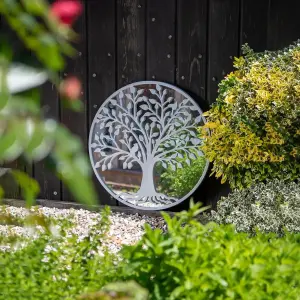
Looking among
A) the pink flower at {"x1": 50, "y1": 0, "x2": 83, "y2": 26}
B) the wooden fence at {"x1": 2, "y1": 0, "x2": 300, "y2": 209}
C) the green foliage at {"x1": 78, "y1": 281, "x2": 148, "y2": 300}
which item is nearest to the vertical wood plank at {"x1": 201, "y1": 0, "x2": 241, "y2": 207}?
the wooden fence at {"x1": 2, "y1": 0, "x2": 300, "y2": 209}

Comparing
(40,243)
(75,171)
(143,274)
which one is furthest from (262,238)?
(75,171)

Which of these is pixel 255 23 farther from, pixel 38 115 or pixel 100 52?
pixel 38 115

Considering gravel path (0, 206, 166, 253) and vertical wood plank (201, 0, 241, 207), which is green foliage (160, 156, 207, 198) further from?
gravel path (0, 206, 166, 253)

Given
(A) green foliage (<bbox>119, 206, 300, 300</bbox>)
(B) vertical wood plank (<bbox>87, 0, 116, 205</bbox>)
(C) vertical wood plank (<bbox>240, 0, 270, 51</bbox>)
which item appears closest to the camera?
(A) green foliage (<bbox>119, 206, 300, 300</bbox>)

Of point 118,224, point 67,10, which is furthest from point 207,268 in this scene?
point 118,224

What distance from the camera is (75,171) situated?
38 cm

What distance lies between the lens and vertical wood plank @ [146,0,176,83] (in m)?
4.63

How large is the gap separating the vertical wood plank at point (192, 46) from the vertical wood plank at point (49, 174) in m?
1.24

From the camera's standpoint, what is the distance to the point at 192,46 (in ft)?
15.1

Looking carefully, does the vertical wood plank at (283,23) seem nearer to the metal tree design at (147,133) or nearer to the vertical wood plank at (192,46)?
the vertical wood plank at (192,46)

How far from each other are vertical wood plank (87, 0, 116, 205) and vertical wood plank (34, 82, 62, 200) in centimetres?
36

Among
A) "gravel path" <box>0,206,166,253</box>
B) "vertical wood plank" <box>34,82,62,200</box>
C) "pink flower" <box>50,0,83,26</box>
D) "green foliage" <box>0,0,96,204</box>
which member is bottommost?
"gravel path" <box>0,206,166,253</box>

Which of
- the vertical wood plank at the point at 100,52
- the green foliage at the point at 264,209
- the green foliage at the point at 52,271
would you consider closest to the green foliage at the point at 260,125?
the green foliage at the point at 264,209

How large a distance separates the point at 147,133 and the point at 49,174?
3.56ft
